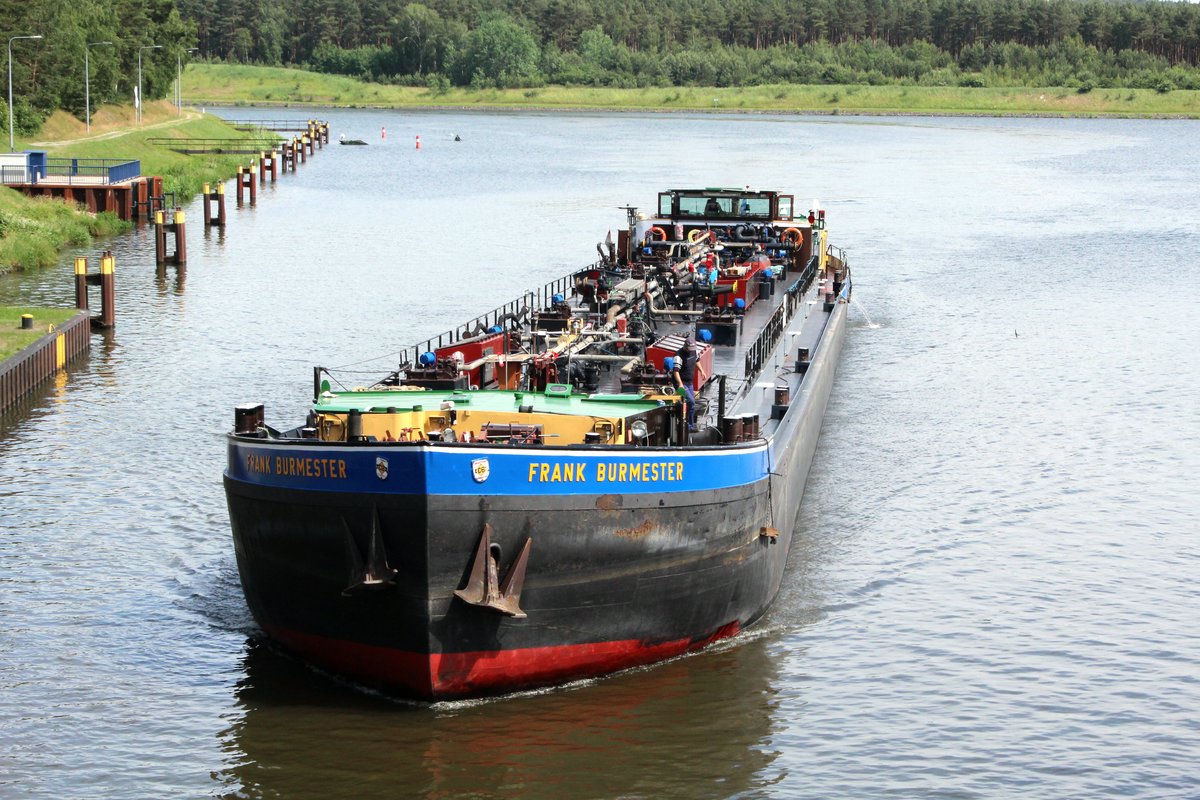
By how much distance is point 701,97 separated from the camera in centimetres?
18162

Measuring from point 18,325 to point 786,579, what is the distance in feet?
72.8

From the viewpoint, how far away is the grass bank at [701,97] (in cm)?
16850

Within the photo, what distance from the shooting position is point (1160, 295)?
52.2 meters

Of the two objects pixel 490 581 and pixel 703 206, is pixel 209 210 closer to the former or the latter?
pixel 703 206

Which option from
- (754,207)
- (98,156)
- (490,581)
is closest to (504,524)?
(490,581)

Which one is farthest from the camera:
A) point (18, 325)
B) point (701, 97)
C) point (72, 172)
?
point (701, 97)

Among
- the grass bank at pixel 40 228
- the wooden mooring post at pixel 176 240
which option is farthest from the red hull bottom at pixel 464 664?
the wooden mooring post at pixel 176 240

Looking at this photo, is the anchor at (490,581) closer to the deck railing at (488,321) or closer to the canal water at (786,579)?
the canal water at (786,579)

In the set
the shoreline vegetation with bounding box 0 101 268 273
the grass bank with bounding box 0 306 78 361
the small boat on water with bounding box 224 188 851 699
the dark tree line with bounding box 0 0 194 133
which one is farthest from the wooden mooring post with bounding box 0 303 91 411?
the dark tree line with bounding box 0 0 194 133

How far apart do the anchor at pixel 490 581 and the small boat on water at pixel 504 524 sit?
22 millimetres

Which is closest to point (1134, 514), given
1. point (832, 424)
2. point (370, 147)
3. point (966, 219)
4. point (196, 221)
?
point (832, 424)

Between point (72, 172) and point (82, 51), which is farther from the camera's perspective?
point (82, 51)

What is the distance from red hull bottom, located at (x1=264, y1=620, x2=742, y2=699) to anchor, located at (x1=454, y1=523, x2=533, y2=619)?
865mm

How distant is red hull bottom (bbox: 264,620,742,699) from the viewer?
723 inches
